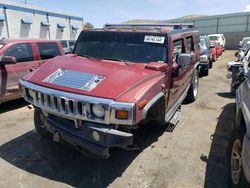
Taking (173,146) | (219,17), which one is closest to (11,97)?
(173,146)

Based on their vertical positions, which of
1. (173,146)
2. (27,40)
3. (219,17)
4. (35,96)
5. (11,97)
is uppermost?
(219,17)

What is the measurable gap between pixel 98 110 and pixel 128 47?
1.68 m

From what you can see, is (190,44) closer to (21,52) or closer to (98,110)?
(98,110)

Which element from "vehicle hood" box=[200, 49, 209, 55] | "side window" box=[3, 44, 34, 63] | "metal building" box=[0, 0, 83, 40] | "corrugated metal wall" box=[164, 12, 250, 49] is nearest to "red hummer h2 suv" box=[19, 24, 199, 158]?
"side window" box=[3, 44, 34, 63]

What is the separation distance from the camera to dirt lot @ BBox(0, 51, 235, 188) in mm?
3506

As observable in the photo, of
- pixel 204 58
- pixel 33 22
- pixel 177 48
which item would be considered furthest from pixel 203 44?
pixel 33 22

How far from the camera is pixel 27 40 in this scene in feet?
23.2

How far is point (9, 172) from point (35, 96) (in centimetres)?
111

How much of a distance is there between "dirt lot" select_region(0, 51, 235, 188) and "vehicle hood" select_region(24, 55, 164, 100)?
118 centimetres

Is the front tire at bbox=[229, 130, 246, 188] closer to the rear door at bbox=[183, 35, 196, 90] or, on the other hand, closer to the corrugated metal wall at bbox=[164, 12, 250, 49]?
the rear door at bbox=[183, 35, 196, 90]

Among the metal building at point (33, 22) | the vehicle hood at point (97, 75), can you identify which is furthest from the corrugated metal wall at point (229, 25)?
the vehicle hood at point (97, 75)

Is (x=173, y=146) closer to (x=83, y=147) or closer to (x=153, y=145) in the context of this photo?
(x=153, y=145)

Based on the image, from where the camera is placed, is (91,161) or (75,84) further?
(91,161)

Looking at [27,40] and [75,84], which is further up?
[27,40]
